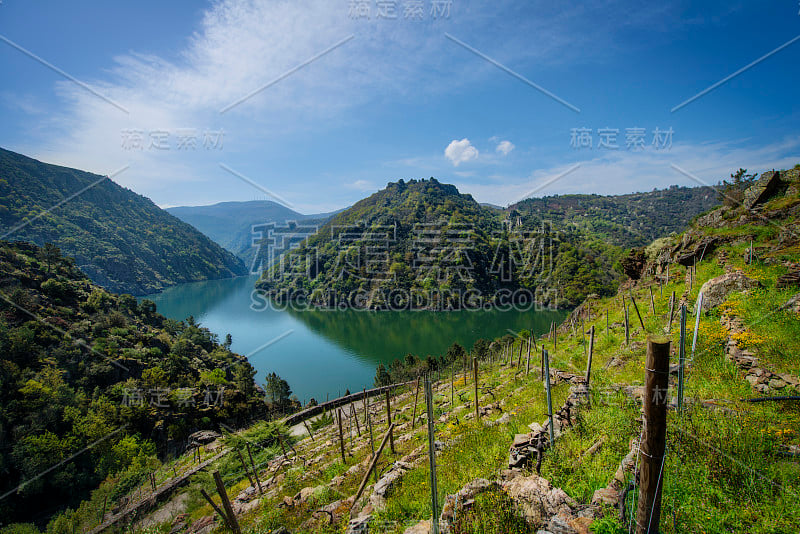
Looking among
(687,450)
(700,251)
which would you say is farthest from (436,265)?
(687,450)

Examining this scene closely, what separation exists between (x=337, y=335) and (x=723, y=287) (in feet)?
215

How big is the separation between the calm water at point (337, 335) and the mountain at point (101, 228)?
3649 centimetres

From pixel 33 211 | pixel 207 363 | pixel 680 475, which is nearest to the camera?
pixel 680 475

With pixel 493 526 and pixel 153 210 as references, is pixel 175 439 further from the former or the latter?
pixel 153 210

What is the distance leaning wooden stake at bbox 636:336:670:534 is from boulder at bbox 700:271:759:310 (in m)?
8.14

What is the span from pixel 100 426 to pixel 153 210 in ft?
670

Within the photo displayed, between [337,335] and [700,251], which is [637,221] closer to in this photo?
[337,335]

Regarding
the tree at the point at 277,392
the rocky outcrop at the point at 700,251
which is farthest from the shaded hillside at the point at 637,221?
the tree at the point at 277,392

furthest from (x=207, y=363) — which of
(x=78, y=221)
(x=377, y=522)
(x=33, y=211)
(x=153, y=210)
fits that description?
(x=153, y=210)

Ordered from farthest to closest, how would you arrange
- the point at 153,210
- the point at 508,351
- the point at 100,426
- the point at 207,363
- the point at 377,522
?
1. the point at 153,210
2. the point at 207,363
3. the point at 100,426
4. the point at 508,351
5. the point at 377,522

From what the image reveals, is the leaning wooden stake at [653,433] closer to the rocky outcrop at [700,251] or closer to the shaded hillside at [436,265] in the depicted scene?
the rocky outcrop at [700,251]

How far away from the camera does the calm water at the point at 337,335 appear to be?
46.9 m

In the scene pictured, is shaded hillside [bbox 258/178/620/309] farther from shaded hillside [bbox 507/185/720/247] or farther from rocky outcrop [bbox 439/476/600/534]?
rocky outcrop [bbox 439/476/600/534]

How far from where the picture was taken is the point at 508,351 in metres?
24.3
